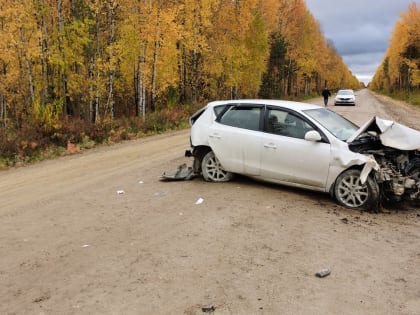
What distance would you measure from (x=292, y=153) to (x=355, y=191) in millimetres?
1229

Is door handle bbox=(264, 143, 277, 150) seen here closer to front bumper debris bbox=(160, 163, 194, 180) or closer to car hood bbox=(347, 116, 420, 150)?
car hood bbox=(347, 116, 420, 150)

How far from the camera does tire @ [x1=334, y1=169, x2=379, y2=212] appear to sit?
250 inches

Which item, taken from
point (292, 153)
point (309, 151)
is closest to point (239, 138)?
point (292, 153)

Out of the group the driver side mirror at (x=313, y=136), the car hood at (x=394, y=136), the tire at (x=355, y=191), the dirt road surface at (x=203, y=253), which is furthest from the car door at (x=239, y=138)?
the car hood at (x=394, y=136)

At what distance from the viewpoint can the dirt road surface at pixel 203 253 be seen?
3.84 m

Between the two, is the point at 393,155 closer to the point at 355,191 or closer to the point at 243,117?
the point at 355,191

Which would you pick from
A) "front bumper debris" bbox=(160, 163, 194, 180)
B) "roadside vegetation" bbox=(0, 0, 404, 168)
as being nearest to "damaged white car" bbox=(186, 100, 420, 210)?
"front bumper debris" bbox=(160, 163, 194, 180)

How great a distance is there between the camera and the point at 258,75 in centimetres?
3616

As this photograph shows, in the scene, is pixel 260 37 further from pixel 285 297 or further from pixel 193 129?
pixel 285 297

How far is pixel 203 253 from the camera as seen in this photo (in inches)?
193

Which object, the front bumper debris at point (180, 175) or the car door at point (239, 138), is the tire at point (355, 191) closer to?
the car door at point (239, 138)

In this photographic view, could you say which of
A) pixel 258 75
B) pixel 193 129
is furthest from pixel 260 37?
pixel 193 129

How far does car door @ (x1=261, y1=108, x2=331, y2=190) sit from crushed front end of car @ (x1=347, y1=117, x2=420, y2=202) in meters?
0.60

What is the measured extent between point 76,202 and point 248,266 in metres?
4.15
